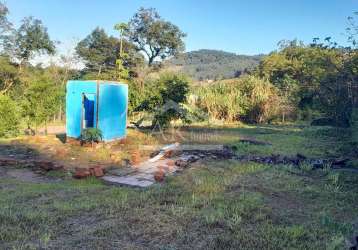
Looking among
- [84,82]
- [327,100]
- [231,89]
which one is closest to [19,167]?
[84,82]

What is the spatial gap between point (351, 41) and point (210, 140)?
18.6 feet

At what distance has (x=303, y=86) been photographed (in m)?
19.8

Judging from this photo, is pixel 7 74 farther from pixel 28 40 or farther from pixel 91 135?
pixel 91 135

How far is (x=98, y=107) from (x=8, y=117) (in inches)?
137

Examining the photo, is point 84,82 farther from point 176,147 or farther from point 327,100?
point 327,100

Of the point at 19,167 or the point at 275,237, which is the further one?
the point at 19,167

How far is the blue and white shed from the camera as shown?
394 inches

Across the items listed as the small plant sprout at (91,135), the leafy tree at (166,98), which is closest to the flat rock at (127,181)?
the small plant sprout at (91,135)

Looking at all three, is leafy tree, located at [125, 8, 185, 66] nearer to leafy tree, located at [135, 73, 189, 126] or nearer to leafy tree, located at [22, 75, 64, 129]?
leafy tree, located at [135, 73, 189, 126]

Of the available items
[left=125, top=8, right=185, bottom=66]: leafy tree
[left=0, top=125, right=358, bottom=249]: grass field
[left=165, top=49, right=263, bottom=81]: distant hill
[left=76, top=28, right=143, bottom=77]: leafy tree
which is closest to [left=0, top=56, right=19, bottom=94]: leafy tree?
[left=76, top=28, right=143, bottom=77]: leafy tree

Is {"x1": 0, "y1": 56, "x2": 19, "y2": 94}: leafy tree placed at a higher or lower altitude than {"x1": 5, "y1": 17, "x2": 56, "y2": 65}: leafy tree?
lower

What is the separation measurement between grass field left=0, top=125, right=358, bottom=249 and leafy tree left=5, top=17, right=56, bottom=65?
20930mm

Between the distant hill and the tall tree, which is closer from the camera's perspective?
the tall tree

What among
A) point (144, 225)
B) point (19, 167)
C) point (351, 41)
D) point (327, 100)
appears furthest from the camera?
point (327, 100)
